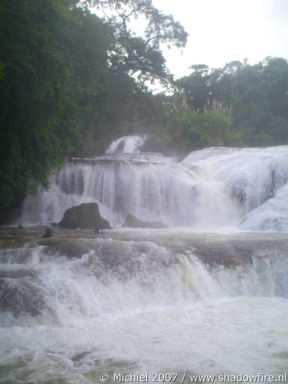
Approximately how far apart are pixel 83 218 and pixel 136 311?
5.62 meters

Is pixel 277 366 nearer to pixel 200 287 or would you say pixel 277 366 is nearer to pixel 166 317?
pixel 166 317

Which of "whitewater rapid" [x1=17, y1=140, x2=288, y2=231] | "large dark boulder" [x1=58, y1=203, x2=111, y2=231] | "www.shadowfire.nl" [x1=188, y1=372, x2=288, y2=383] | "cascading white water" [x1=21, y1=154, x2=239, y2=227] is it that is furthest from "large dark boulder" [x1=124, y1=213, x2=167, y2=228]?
"www.shadowfire.nl" [x1=188, y1=372, x2=288, y2=383]

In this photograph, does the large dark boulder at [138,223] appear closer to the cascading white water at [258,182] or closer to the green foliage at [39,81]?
the cascading white water at [258,182]

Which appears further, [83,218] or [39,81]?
[83,218]

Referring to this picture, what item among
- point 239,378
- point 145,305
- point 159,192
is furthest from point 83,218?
point 239,378

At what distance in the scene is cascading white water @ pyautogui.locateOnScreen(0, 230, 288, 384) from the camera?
4.39m

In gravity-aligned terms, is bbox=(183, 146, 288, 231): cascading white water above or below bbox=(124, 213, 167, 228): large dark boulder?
above

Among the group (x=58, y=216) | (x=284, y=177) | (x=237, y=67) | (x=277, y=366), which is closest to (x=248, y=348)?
(x=277, y=366)

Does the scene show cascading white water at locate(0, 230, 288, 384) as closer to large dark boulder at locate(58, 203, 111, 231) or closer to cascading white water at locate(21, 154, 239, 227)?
large dark boulder at locate(58, 203, 111, 231)

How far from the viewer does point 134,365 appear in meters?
4.32

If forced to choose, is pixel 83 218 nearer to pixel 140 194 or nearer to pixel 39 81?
pixel 140 194

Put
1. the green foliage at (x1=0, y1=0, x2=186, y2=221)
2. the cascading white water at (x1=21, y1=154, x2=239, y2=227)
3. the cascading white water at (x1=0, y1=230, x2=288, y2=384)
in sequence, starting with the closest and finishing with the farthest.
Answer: the cascading white water at (x1=0, y1=230, x2=288, y2=384)
the green foliage at (x1=0, y1=0, x2=186, y2=221)
the cascading white water at (x1=21, y1=154, x2=239, y2=227)

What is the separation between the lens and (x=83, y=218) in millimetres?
11609

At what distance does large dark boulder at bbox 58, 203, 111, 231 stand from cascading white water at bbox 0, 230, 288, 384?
311 cm
